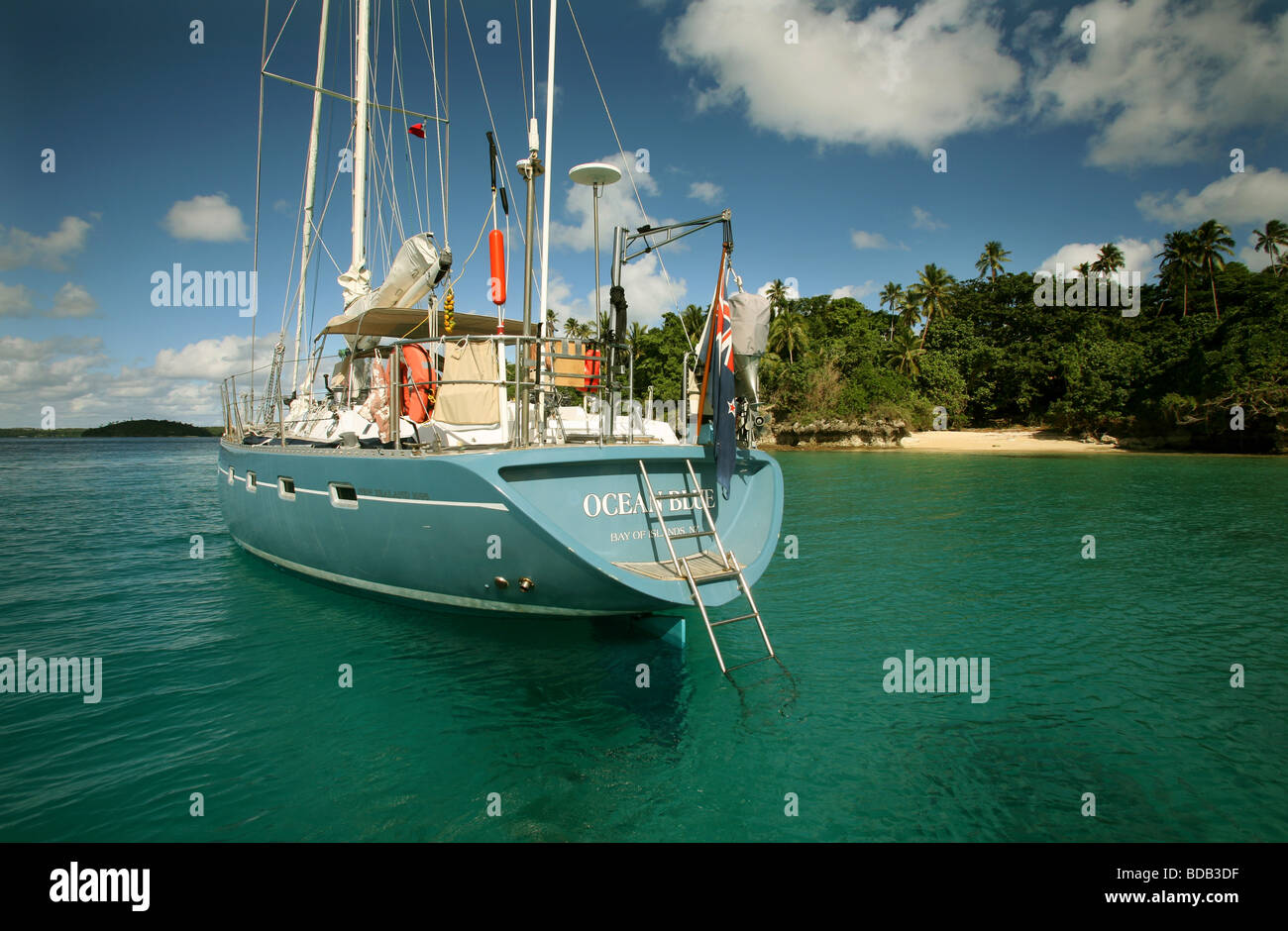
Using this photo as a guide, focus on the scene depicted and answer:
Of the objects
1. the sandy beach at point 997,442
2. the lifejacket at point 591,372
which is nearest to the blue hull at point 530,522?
the lifejacket at point 591,372

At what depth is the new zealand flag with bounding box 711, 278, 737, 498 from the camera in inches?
257

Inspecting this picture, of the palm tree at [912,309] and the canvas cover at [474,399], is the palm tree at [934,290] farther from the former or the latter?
the canvas cover at [474,399]

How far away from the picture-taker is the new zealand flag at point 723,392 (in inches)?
257

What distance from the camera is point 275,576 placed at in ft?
35.0

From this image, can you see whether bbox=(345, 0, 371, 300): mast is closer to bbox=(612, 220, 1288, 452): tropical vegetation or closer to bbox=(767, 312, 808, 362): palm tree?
bbox=(612, 220, 1288, 452): tropical vegetation

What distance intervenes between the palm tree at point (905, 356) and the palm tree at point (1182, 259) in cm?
1855

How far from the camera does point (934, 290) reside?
5878 centimetres

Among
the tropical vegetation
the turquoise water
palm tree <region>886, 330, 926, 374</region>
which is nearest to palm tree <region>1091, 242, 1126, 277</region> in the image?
the tropical vegetation

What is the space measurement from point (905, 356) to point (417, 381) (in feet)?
172

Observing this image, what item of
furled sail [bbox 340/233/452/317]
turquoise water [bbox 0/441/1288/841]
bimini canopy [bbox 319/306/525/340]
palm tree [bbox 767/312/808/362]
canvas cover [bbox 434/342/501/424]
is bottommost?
turquoise water [bbox 0/441/1288/841]

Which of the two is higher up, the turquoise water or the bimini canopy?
the bimini canopy

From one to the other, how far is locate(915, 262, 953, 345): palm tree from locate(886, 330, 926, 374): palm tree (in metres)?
5.47

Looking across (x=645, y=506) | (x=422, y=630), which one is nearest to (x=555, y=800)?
(x=645, y=506)
